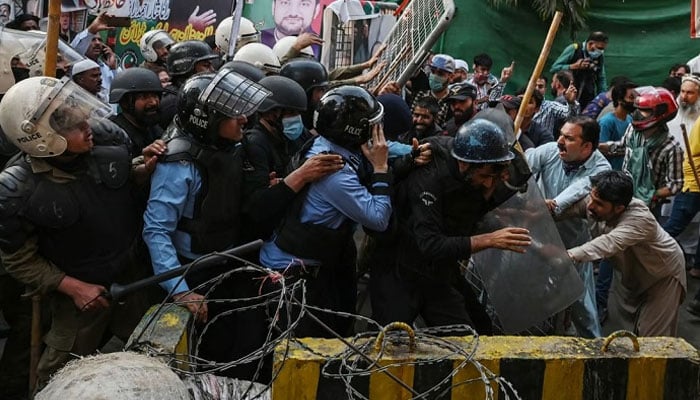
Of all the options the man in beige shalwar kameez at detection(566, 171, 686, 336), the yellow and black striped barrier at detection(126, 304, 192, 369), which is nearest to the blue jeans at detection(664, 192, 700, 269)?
the man in beige shalwar kameez at detection(566, 171, 686, 336)

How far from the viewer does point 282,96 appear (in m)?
5.04

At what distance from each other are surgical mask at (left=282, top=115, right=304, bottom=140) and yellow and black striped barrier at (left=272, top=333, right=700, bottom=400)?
180cm

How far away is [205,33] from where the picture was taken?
12188 mm

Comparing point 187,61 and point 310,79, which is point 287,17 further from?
point 310,79

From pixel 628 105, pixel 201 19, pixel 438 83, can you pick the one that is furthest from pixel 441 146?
pixel 201 19

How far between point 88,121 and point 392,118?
2158 millimetres

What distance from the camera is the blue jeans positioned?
809cm

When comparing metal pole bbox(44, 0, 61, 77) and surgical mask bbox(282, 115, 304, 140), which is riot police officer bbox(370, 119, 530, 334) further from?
metal pole bbox(44, 0, 61, 77)

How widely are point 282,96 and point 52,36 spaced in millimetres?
1343

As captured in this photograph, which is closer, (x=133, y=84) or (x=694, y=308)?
(x=133, y=84)

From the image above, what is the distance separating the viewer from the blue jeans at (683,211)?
8.09 m

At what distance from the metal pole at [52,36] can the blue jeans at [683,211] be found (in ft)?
19.7

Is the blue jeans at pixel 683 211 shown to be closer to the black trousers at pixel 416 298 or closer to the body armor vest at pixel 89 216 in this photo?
the black trousers at pixel 416 298

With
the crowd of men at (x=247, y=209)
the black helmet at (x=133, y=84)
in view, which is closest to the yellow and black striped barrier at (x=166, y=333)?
the crowd of men at (x=247, y=209)
